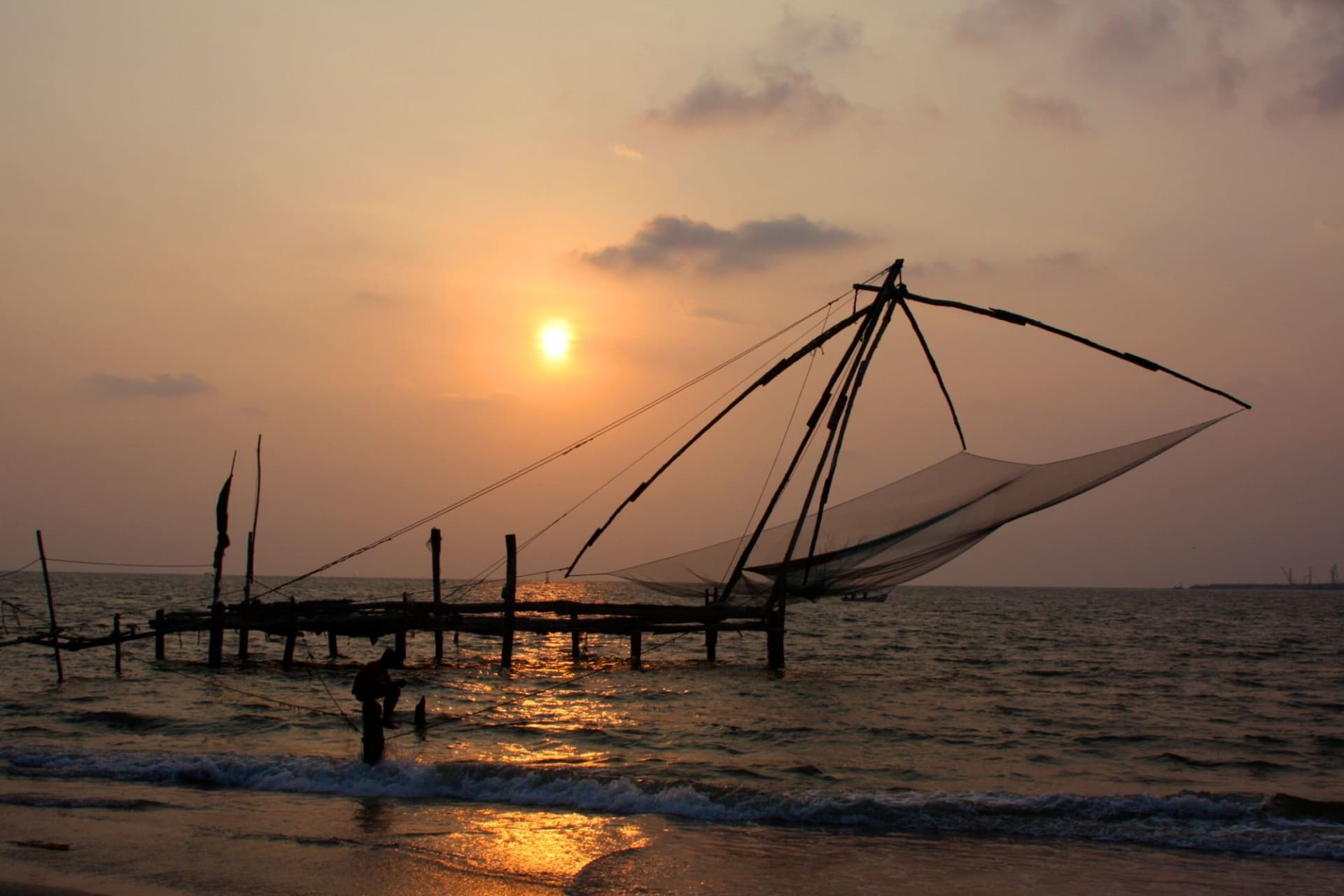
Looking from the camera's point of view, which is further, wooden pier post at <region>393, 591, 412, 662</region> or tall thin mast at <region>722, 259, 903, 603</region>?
wooden pier post at <region>393, 591, 412, 662</region>

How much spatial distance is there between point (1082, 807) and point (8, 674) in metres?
22.3

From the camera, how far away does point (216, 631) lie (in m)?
22.9

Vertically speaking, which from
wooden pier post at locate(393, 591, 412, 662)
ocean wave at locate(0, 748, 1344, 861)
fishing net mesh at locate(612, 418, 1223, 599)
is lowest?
ocean wave at locate(0, 748, 1344, 861)

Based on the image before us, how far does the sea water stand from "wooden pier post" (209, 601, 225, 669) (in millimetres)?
644

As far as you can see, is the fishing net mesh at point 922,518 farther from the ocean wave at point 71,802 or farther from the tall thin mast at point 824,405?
the ocean wave at point 71,802

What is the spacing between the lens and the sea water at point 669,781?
8.48m

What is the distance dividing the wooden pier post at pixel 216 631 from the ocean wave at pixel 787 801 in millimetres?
9908

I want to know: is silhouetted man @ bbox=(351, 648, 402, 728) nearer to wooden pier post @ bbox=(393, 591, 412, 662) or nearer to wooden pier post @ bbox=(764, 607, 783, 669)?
wooden pier post @ bbox=(393, 591, 412, 662)

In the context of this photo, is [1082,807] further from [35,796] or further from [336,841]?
[35,796]

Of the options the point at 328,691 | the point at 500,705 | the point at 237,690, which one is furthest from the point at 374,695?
the point at 237,690

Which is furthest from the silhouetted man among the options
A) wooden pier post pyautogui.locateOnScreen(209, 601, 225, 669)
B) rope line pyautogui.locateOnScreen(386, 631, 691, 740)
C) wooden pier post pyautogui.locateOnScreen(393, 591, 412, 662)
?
wooden pier post pyautogui.locateOnScreen(209, 601, 225, 669)

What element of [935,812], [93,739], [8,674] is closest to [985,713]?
[935,812]

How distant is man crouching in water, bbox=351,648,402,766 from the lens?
37.6 ft

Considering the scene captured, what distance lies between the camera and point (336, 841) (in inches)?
354
